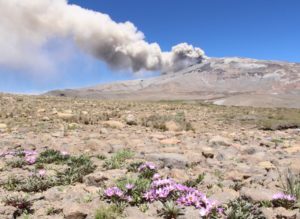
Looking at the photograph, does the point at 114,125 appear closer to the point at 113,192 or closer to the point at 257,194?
the point at 113,192

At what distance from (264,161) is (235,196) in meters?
3.31

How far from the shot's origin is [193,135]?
15148 mm

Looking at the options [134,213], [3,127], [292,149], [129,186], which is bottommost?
[292,149]

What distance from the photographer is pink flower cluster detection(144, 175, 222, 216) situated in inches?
255

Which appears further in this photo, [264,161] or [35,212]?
[264,161]

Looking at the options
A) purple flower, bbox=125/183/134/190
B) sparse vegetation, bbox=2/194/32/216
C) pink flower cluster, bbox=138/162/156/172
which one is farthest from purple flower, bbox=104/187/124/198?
pink flower cluster, bbox=138/162/156/172

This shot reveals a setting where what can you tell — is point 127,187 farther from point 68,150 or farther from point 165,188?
point 68,150

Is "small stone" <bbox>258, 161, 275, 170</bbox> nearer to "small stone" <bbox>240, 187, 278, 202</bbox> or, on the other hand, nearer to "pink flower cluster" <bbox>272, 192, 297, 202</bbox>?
"small stone" <bbox>240, 187, 278, 202</bbox>

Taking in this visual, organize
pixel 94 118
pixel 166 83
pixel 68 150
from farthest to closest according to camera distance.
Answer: pixel 166 83 → pixel 94 118 → pixel 68 150

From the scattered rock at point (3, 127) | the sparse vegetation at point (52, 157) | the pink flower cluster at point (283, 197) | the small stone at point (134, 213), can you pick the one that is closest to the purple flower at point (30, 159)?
the sparse vegetation at point (52, 157)

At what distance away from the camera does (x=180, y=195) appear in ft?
23.0

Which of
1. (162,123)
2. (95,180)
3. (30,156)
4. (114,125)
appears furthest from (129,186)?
(162,123)

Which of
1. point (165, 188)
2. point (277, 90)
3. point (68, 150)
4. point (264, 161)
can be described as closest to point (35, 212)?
point (165, 188)

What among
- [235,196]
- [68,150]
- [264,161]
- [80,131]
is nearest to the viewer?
[235,196]
